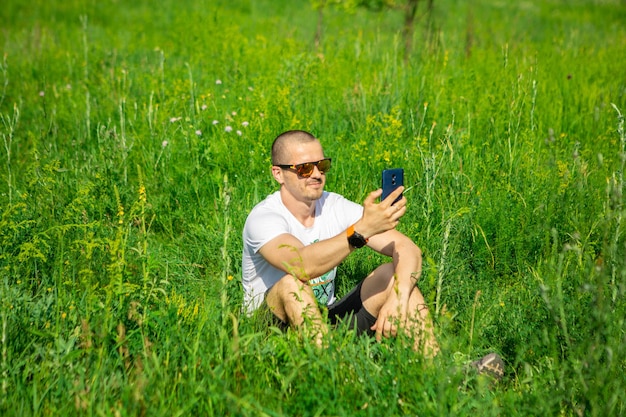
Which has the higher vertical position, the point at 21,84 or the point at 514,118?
the point at 514,118

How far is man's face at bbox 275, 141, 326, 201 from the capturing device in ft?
11.5

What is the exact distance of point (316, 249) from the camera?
10.1 feet

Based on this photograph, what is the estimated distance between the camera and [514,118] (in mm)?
5188

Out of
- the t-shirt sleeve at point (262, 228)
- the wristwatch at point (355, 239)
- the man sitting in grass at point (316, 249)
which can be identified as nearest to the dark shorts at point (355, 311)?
the man sitting in grass at point (316, 249)

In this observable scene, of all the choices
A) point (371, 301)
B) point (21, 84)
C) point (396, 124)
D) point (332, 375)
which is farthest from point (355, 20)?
point (332, 375)

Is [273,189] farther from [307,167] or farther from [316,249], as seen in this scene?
[316,249]

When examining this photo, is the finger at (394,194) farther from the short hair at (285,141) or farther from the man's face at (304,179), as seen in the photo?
the short hair at (285,141)

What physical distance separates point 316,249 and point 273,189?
1.65 metres

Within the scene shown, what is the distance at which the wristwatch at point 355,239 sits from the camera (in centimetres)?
302

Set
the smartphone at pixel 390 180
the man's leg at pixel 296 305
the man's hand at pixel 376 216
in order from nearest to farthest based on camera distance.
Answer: the man's leg at pixel 296 305 < the man's hand at pixel 376 216 < the smartphone at pixel 390 180

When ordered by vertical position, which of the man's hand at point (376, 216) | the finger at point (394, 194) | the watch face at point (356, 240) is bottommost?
the watch face at point (356, 240)

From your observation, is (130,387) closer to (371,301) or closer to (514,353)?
(371,301)

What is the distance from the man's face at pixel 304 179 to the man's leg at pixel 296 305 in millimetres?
560

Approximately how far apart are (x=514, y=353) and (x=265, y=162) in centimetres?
223
